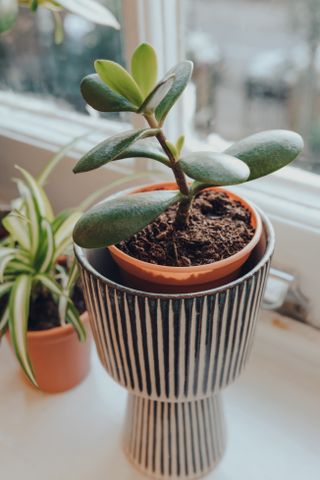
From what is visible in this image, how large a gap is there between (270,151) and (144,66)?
0.13 meters

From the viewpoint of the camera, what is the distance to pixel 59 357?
2.32 ft

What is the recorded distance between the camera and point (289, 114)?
1.28 meters

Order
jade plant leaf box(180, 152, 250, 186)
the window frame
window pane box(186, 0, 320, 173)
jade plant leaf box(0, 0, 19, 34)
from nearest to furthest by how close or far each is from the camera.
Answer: jade plant leaf box(180, 152, 250, 186) < jade plant leaf box(0, 0, 19, 34) < the window frame < window pane box(186, 0, 320, 173)

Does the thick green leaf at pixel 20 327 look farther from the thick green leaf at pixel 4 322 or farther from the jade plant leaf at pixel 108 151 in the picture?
the jade plant leaf at pixel 108 151

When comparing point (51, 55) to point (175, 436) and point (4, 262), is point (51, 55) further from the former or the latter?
point (175, 436)

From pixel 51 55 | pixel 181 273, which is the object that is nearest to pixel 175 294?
pixel 181 273

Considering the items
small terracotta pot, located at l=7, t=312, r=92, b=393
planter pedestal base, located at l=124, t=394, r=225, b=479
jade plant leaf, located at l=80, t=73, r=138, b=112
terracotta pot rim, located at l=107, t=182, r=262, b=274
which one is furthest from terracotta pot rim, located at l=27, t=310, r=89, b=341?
jade plant leaf, located at l=80, t=73, r=138, b=112

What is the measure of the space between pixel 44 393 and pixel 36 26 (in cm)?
64

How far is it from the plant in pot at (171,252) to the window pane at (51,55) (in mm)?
451

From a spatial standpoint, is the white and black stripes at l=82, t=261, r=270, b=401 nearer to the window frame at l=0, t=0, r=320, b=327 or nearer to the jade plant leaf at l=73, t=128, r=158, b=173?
the jade plant leaf at l=73, t=128, r=158, b=173

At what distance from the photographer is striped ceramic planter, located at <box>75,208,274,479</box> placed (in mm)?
465

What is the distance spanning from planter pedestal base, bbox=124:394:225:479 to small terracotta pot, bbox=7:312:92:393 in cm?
11

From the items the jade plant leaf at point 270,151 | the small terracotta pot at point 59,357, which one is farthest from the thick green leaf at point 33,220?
the jade plant leaf at point 270,151

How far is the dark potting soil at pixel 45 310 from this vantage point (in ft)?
2.32
